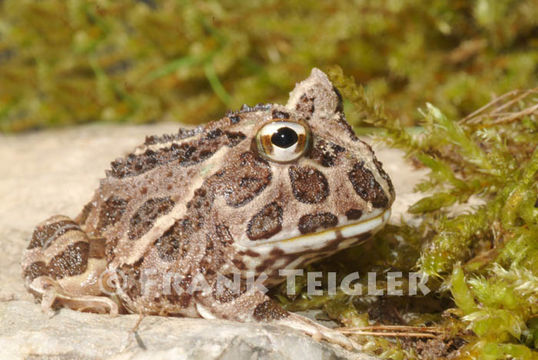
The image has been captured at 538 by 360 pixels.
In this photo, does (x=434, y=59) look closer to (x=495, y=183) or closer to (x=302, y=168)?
(x=495, y=183)

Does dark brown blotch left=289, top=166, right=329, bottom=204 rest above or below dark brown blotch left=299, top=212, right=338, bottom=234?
above

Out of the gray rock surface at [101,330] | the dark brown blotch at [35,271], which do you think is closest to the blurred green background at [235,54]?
the gray rock surface at [101,330]

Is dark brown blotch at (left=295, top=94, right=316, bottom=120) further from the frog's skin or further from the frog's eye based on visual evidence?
the frog's eye

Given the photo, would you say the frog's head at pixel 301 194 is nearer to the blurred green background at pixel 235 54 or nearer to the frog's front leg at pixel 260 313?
the frog's front leg at pixel 260 313

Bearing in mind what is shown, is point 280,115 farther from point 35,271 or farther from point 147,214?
point 35,271

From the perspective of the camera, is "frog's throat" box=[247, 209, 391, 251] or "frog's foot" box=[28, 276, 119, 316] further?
"frog's foot" box=[28, 276, 119, 316]

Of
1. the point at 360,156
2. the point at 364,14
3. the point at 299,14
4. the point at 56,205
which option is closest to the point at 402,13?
the point at 364,14

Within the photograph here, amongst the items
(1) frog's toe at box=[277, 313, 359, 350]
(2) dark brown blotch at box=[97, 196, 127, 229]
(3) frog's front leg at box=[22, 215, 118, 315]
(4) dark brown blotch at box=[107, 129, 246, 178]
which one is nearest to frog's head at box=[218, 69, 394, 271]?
(4) dark brown blotch at box=[107, 129, 246, 178]
